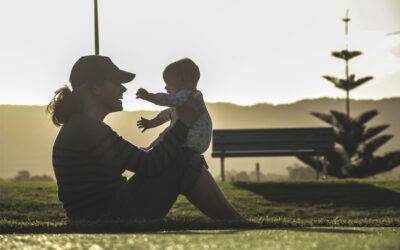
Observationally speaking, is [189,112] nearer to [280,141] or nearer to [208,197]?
[208,197]

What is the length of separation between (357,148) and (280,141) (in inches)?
654

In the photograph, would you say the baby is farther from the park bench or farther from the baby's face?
the park bench

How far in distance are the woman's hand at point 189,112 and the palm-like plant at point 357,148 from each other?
1136 inches

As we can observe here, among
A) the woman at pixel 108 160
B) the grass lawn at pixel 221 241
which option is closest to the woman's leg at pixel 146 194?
the woman at pixel 108 160

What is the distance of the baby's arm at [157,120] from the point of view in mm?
5734

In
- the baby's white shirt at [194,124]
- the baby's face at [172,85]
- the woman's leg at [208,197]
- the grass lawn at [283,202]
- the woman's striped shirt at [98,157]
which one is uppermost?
the baby's face at [172,85]

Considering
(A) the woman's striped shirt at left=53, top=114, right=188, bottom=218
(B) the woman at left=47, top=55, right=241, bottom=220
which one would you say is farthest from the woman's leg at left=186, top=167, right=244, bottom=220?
(A) the woman's striped shirt at left=53, top=114, right=188, bottom=218

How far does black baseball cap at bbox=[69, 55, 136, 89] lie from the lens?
4723 millimetres

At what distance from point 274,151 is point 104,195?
13.5 meters

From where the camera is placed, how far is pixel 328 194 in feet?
41.2

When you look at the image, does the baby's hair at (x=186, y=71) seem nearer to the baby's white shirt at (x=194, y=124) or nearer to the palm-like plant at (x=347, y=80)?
the baby's white shirt at (x=194, y=124)

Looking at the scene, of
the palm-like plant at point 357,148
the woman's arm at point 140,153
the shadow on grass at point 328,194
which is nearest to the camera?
the woman's arm at point 140,153

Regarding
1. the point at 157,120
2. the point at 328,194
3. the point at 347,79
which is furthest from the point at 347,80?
the point at 157,120

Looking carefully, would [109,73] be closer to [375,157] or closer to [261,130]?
[261,130]
